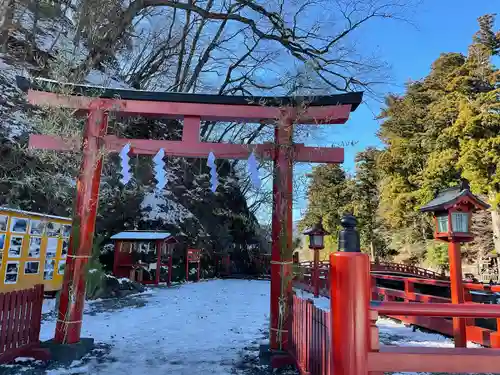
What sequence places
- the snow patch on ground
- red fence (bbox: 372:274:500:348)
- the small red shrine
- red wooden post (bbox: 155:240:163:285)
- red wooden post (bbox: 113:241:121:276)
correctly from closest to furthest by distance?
red fence (bbox: 372:274:500:348) → the snow patch on ground → red wooden post (bbox: 113:241:121:276) → the small red shrine → red wooden post (bbox: 155:240:163:285)

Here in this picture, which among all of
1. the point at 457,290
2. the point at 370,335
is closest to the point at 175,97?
the point at 370,335

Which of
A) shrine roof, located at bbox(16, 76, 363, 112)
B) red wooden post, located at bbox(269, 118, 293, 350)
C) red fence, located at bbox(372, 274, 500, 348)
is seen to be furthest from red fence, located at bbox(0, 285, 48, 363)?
red fence, located at bbox(372, 274, 500, 348)

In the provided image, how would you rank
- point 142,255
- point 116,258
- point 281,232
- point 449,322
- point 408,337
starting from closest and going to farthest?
1. point 281,232
2. point 449,322
3. point 408,337
4. point 116,258
5. point 142,255

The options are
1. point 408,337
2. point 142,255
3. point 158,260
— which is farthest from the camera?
point 142,255

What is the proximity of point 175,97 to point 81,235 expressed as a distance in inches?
104

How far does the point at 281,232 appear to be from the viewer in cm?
503

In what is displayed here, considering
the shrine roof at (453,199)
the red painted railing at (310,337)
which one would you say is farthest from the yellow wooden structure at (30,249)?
the shrine roof at (453,199)

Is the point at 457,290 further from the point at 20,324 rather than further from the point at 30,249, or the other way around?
the point at 30,249

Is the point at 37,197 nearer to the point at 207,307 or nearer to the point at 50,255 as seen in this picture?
the point at 50,255

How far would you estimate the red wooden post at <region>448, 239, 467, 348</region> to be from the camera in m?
5.25

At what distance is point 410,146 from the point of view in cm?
2364

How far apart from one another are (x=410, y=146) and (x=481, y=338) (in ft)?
65.6

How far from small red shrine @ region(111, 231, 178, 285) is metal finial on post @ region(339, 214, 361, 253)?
13.3 metres

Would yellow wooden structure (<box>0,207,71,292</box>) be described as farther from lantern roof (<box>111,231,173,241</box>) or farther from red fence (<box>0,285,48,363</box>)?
lantern roof (<box>111,231,173,241</box>)
